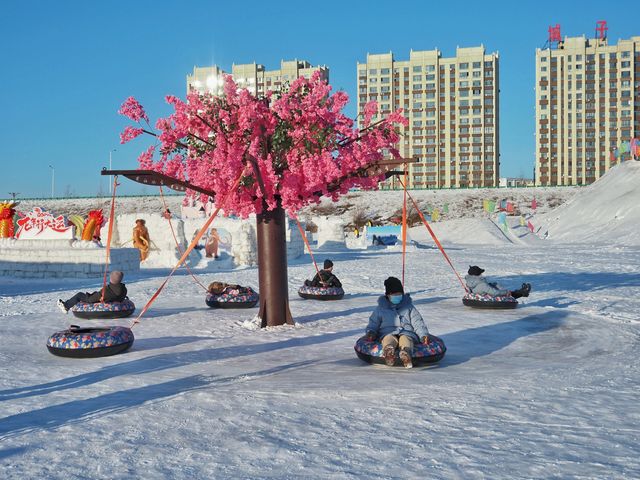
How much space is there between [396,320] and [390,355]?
0.66 m


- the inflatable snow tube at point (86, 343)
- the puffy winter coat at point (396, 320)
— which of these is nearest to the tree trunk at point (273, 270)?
the inflatable snow tube at point (86, 343)

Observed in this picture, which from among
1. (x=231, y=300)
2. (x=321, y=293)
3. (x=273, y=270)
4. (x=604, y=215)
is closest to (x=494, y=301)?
(x=321, y=293)

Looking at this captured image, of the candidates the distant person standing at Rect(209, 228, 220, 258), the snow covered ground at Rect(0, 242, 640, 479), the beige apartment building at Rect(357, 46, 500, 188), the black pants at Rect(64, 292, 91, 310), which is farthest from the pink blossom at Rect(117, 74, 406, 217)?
the beige apartment building at Rect(357, 46, 500, 188)

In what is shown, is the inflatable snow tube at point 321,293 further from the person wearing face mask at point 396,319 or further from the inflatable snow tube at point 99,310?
the person wearing face mask at point 396,319

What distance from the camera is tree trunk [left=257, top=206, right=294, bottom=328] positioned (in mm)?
11875

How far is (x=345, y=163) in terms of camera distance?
11594 millimetres

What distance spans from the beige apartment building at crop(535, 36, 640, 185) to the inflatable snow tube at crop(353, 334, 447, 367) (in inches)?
4361

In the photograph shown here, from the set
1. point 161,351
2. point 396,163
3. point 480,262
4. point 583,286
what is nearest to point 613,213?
point 480,262

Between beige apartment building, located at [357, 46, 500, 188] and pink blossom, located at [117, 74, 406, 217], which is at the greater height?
beige apartment building, located at [357, 46, 500, 188]

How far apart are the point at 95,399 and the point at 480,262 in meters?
21.8

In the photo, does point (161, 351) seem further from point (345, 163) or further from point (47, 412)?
point (345, 163)

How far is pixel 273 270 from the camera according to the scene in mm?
12031

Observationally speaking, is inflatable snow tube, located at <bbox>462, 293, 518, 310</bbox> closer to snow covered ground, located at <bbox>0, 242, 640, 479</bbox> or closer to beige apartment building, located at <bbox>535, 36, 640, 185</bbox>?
snow covered ground, located at <bbox>0, 242, 640, 479</bbox>

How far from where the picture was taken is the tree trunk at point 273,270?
11.9m
